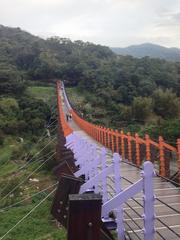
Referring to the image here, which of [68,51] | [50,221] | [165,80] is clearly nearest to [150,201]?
[50,221]

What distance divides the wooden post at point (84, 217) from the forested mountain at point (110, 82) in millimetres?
37521

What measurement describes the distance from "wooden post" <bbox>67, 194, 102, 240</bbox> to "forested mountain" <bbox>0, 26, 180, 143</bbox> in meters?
37.5

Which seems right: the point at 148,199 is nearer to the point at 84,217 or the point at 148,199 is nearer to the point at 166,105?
the point at 84,217

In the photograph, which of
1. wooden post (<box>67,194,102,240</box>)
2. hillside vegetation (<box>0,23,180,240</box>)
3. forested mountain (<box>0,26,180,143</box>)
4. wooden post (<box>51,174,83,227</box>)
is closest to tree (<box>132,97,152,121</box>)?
forested mountain (<box>0,26,180,143</box>)

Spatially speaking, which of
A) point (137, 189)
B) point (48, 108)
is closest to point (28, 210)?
point (137, 189)

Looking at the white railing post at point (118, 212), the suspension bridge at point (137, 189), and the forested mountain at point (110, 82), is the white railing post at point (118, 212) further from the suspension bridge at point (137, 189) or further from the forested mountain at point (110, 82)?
the forested mountain at point (110, 82)

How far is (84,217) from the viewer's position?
4016mm

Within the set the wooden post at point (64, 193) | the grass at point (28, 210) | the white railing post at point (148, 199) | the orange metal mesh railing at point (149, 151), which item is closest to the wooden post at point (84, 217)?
the white railing post at point (148, 199)

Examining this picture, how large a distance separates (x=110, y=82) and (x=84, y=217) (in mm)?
71087

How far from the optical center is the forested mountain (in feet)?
189

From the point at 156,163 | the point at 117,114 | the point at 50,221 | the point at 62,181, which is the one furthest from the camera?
the point at 117,114

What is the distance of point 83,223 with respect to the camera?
13.2 ft

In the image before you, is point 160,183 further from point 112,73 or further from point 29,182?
point 112,73

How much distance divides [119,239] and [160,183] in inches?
124
